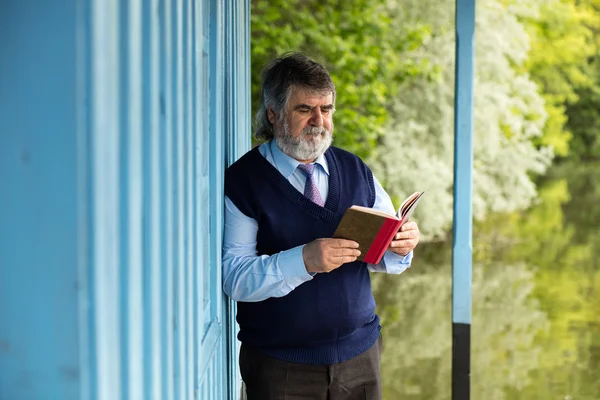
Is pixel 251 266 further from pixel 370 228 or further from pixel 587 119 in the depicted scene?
pixel 587 119

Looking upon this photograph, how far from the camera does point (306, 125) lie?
8.10 ft

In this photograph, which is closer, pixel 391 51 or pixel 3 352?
pixel 3 352

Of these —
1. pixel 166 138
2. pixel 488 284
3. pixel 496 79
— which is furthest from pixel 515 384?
pixel 496 79

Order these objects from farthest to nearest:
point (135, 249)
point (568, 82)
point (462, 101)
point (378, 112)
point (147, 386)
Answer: point (568, 82)
point (378, 112)
point (462, 101)
point (147, 386)
point (135, 249)

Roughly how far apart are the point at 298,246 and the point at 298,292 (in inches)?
6.4

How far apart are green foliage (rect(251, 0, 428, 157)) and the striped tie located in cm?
748

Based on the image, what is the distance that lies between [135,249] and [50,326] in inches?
9.3

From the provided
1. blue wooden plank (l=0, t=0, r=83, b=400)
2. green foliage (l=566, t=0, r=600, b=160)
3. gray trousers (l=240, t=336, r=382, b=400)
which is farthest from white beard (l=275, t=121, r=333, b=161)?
green foliage (l=566, t=0, r=600, b=160)

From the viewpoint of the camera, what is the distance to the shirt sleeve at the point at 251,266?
229cm

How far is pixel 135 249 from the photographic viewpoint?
125 cm

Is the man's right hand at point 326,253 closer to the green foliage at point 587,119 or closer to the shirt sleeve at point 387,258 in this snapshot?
the shirt sleeve at point 387,258

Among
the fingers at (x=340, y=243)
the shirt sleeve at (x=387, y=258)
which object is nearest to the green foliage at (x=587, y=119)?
the shirt sleeve at (x=387, y=258)

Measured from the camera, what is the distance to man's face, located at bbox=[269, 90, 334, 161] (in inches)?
97.0

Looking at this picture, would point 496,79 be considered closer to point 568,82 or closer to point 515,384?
point 515,384
